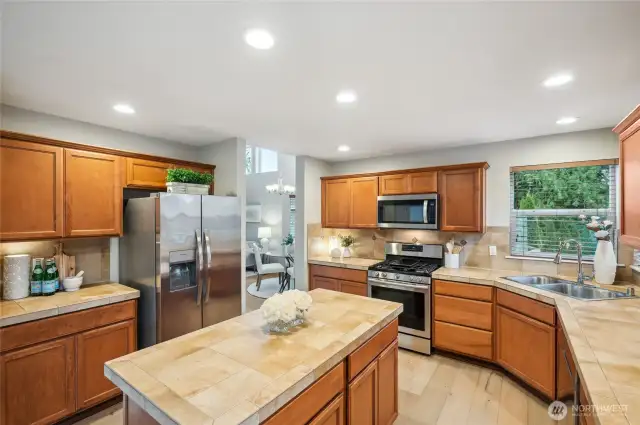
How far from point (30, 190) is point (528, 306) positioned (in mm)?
4277

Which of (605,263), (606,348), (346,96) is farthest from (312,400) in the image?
(605,263)

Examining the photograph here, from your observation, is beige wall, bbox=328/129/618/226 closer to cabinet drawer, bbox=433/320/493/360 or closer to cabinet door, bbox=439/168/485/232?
cabinet door, bbox=439/168/485/232

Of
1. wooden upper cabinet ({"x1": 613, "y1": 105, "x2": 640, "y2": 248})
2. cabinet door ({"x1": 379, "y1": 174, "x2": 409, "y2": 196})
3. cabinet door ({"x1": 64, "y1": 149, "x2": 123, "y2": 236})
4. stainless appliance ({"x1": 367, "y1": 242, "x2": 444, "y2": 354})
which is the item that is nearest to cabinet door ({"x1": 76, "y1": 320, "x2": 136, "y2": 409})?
cabinet door ({"x1": 64, "y1": 149, "x2": 123, "y2": 236})

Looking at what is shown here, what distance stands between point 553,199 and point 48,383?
4.94 meters

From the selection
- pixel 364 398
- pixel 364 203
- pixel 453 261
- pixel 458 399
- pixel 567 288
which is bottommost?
pixel 458 399

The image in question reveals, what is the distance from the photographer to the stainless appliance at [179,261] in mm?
2637

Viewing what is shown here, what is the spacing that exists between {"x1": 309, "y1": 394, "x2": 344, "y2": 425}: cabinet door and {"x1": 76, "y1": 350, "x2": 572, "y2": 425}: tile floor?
109 centimetres

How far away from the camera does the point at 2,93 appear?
214cm

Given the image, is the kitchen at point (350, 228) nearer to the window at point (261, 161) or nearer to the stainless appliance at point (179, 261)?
the stainless appliance at point (179, 261)

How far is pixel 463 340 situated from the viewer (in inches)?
125

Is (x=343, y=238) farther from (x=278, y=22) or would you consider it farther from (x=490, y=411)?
(x=278, y=22)

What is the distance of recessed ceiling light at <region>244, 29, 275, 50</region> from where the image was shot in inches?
56.8

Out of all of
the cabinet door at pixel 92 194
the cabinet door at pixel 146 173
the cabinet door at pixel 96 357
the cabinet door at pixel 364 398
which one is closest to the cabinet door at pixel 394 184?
the cabinet door at pixel 364 398

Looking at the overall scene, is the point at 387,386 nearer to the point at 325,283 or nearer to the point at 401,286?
the point at 401,286
